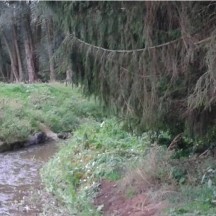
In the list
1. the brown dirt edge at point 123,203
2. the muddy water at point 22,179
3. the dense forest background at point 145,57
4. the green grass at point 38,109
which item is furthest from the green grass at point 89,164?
the green grass at point 38,109

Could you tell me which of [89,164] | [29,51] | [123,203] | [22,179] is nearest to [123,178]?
[123,203]

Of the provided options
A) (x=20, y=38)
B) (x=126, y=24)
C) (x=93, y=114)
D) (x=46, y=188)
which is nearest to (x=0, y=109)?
(x=93, y=114)

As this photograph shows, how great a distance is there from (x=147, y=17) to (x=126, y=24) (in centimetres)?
34

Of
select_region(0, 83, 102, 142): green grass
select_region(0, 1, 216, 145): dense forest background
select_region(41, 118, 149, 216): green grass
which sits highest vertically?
select_region(0, 1, 216, 145): dense forest background

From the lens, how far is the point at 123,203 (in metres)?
6.15

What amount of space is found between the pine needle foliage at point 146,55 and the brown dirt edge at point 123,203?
3.04 ft

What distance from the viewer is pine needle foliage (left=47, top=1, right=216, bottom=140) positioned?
15.3ft

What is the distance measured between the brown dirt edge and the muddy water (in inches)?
48.9

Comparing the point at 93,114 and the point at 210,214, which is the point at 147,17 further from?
the point at 93,114

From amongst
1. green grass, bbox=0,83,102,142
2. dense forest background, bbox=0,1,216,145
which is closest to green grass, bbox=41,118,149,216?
dense forest background, bbox=0,1,216,145

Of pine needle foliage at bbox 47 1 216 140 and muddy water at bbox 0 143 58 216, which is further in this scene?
muddy water at bbox 0 143 58 216

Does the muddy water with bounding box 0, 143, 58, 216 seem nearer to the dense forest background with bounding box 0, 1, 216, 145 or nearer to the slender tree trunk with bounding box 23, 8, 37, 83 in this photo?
the dense forest background with bounding box 0, 1, 216, 145

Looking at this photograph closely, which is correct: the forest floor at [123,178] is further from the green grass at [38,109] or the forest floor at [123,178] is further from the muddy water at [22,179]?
the green grass at [38,109]

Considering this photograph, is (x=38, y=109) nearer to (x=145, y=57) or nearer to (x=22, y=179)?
(x=22, y=179)
